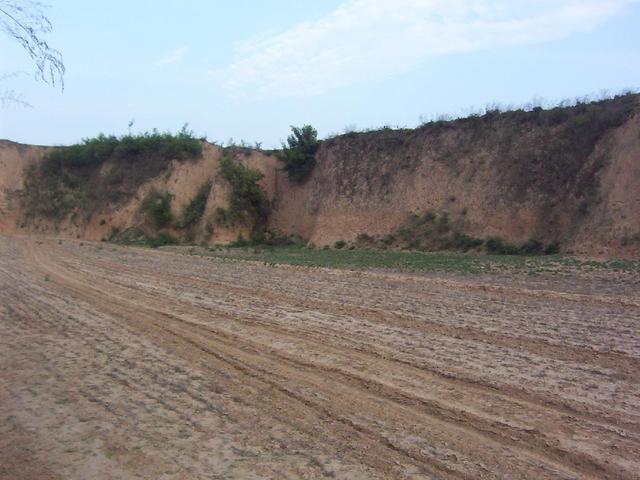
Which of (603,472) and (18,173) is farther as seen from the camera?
(18,173)

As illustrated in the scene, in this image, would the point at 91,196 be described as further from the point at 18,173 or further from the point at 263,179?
the point at 263,179

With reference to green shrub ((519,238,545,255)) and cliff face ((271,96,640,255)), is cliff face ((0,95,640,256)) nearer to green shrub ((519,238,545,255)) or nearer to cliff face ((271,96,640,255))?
cliff face ((271,96,640,255))

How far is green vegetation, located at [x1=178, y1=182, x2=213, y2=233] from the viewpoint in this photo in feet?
156

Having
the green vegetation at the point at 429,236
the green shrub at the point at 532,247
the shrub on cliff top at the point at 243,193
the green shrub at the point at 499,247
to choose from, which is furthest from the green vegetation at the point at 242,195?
the green shrub at the point at 532,247

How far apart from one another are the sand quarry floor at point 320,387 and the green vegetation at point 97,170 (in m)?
38.6

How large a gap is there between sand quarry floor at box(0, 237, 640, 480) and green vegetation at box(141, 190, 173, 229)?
33.8 metres

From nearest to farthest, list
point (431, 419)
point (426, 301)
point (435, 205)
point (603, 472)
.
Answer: point (603, 472), point (431, 419), point (426, 301), point (435, 205)

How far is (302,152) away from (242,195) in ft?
18.1

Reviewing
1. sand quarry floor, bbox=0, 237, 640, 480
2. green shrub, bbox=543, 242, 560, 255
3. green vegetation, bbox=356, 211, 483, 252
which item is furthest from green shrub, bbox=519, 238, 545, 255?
sand quarry floor, bbox=0, 237, 640, 480

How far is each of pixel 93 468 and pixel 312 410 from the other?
214cm

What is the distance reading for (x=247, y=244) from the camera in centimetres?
4453

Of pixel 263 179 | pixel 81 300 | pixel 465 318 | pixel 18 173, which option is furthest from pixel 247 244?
pixel 465 318

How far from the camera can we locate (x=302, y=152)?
47.2m

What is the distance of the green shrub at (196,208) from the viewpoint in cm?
4750
